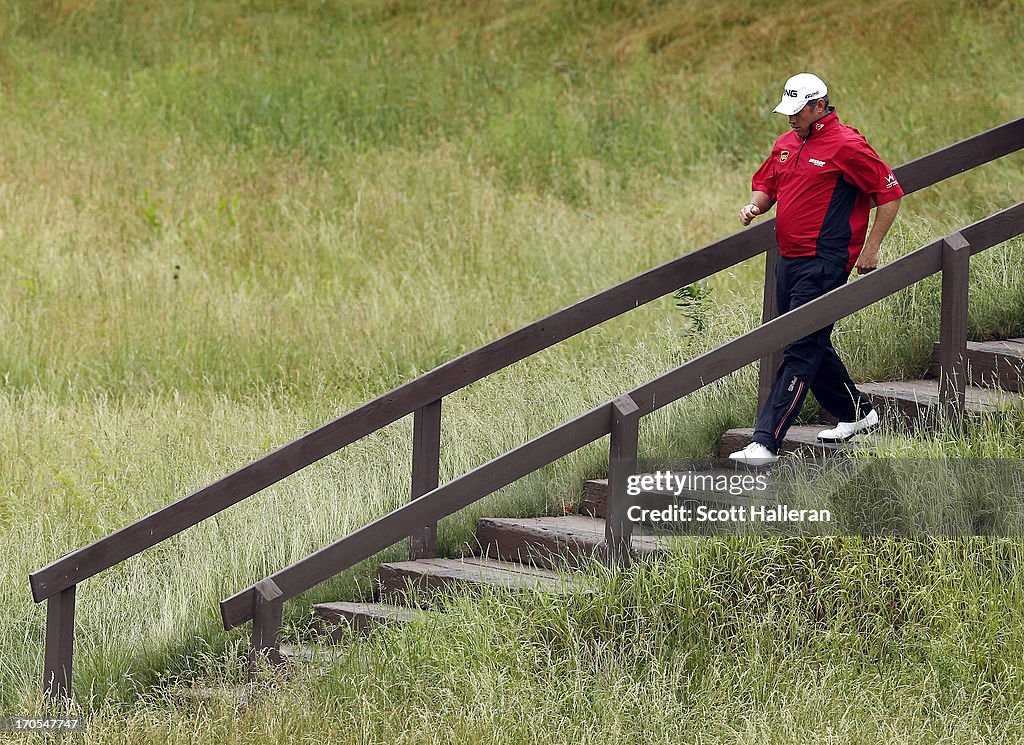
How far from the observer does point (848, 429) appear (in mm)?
6852

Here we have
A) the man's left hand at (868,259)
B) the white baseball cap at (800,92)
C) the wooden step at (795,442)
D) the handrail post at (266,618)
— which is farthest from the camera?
the wooden step at (795,442)

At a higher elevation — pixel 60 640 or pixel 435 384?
pixel 435 384

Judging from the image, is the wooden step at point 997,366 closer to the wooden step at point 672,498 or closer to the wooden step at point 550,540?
the wooden step at point 672,498

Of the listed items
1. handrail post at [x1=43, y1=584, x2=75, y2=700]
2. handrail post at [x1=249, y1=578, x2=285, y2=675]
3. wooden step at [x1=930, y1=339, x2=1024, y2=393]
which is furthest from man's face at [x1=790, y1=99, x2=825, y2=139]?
handrail post at [x1=43, y1=584, x2=75, y2=700]

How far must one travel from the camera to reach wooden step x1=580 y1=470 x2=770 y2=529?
6285 millimetres

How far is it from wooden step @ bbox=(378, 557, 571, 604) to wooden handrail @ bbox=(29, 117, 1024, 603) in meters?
0.76

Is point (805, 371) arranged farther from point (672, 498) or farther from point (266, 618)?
point (266, 618)

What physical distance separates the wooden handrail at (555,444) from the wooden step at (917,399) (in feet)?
2.93

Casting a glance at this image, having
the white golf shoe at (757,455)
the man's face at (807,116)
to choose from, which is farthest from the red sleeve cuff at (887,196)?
the white golf shoe at (757,455)

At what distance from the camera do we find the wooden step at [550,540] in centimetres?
636

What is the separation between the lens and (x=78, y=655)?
6668mm

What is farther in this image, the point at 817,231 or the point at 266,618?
the point at 817,231

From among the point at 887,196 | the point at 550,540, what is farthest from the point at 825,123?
the point at 550,540

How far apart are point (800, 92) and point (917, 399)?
169cm
